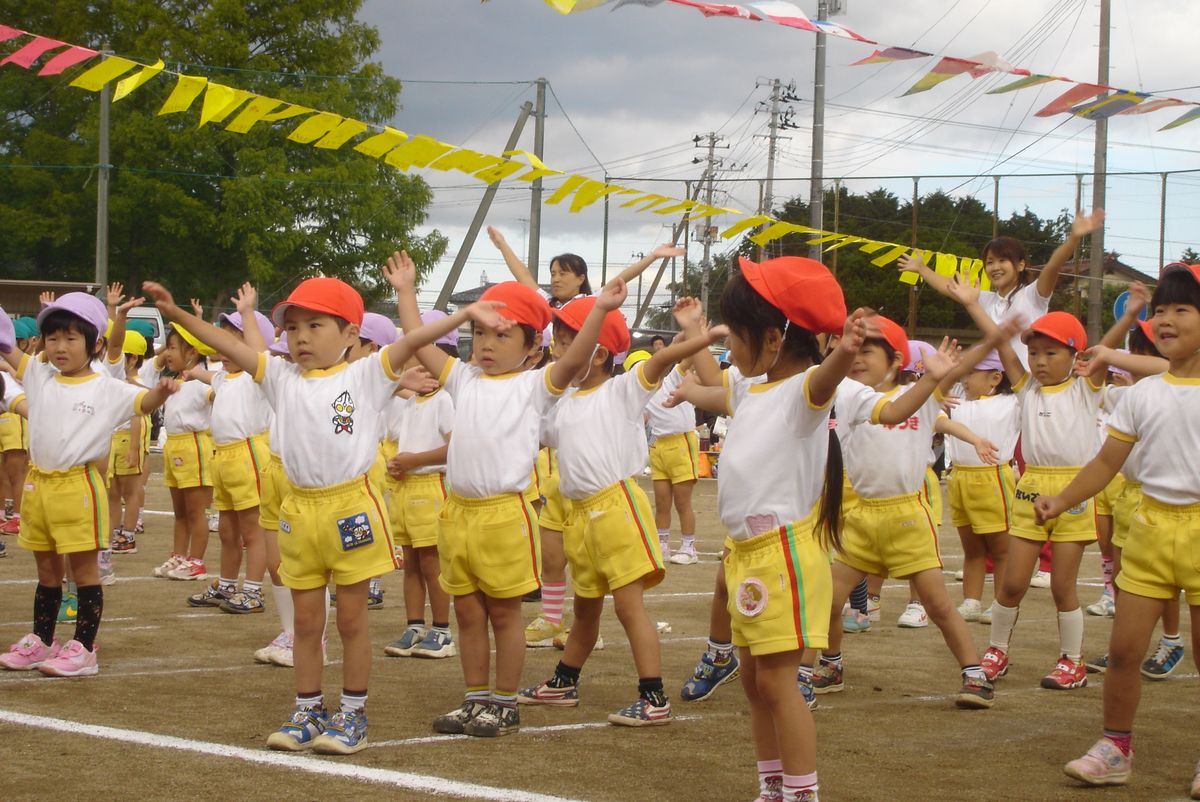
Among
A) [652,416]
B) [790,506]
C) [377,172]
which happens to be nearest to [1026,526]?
[790,506]

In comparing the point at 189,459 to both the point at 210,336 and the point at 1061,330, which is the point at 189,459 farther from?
the point at 1061,330

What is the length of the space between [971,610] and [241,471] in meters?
5.60

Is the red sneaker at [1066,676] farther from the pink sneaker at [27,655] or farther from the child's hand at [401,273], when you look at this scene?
the pink sneaker at [27,655]

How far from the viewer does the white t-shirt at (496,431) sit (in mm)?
A: 5922

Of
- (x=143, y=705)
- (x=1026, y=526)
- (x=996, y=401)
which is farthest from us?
(x=996, y=401)

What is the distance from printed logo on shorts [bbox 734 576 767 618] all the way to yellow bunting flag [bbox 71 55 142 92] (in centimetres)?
401

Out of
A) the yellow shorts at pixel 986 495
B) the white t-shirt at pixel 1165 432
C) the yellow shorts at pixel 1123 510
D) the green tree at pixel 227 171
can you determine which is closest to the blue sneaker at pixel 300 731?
the white t-shirt at pixel 1165 432

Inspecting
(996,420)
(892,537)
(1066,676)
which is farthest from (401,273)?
(996,420)

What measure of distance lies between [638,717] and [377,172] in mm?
30484

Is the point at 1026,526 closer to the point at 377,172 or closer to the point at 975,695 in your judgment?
the point at 975,695

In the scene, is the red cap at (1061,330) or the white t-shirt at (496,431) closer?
the white t-shirt at (496,431)

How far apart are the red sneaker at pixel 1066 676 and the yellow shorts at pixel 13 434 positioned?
10212mm

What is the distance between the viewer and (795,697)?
445 cm

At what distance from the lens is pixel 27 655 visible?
7.12 metres
